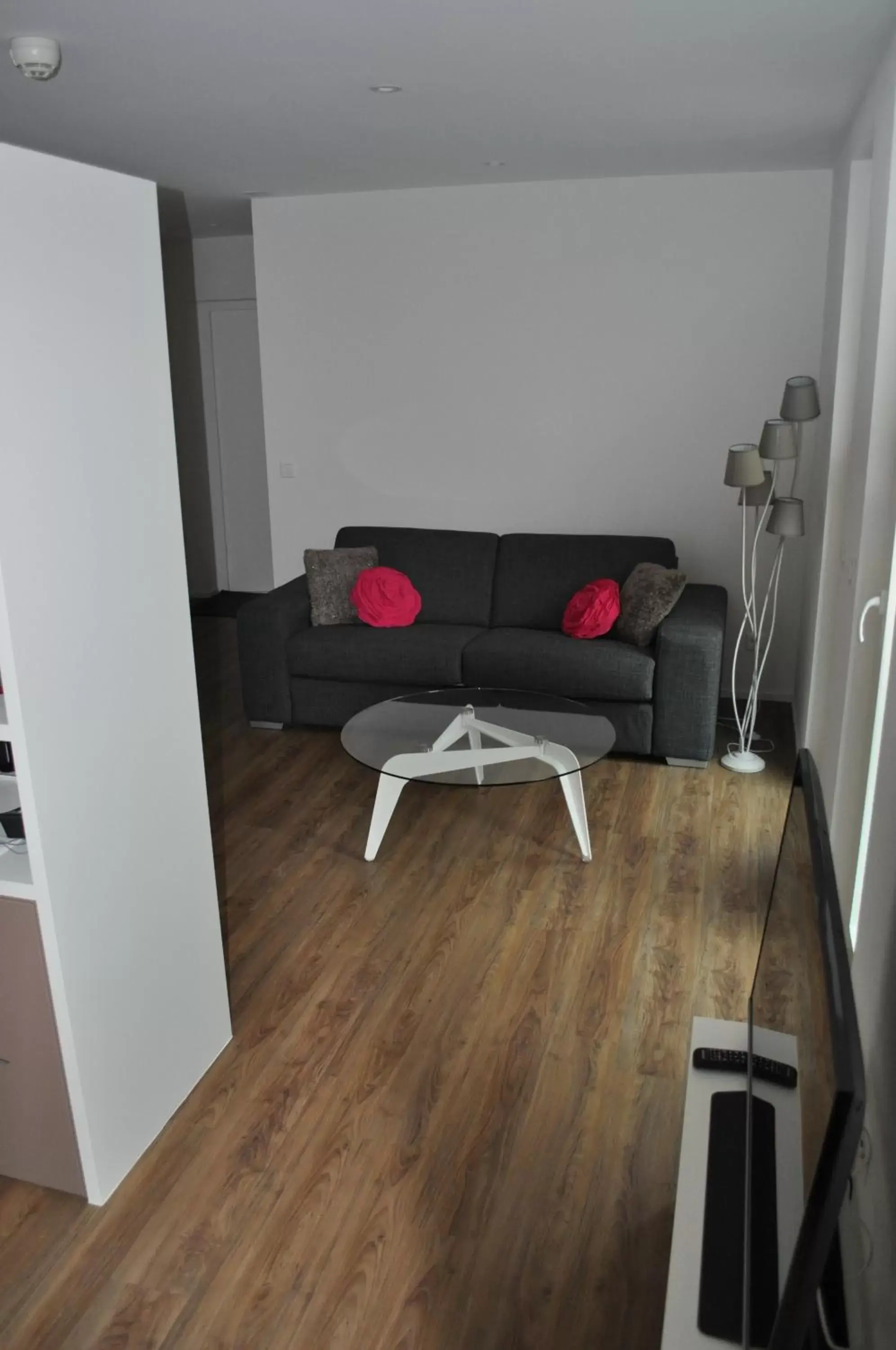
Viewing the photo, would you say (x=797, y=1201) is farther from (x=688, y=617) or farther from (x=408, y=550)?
(x=408, y=550)

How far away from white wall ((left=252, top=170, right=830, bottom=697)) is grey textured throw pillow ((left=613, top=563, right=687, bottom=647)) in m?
0.79

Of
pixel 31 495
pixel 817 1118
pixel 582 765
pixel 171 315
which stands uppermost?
pixel 171 315

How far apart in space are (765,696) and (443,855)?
2.46m

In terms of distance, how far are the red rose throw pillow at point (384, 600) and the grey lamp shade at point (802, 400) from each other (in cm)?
192

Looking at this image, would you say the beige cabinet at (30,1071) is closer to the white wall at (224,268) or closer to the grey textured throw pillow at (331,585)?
the grey textured throw pillow at (331,585)

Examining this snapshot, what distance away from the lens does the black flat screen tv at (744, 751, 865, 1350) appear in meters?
1.04

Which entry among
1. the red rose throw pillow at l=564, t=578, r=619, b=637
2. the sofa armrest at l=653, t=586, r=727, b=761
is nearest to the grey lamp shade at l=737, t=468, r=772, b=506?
the sofa armrest at l=653, t=586, r=727, b=761

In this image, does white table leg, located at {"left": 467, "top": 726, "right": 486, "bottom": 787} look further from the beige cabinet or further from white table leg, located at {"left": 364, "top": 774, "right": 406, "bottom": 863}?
the beige cabinet

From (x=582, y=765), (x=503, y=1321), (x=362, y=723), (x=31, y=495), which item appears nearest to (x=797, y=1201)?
(x=503, y=1321)

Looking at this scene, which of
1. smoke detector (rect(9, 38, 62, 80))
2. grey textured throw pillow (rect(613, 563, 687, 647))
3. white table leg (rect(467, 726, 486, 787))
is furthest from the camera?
grey textured throw pillow (rect(613, 563, 687, 647))

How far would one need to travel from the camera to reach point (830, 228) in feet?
15.7

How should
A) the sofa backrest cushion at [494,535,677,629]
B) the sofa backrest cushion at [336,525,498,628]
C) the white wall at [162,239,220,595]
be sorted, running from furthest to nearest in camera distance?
the white wall at [162,239,220,595]
the sofa backrest cushion at [336,525,498,628]
the sofa backrest cushion at [494,535,677,629]

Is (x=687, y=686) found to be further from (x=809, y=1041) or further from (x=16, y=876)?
(x=809, y=1041)

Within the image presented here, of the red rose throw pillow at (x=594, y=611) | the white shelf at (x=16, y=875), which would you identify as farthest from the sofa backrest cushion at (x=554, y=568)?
the white shelf at (x=16, y=875)
